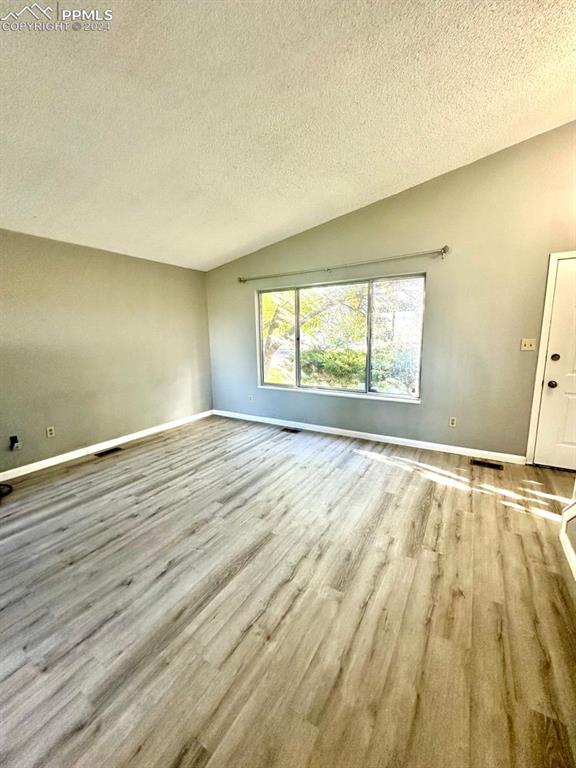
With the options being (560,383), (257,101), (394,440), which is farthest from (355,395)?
(257,101)

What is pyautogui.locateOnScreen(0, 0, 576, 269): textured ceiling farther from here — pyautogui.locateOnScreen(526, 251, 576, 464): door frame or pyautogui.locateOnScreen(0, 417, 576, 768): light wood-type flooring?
pyautogui.locateOnScreen(0, 417, 576, 768): light wood-type flooring

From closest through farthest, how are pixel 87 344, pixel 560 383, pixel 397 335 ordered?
pixel 560 383 → pixel 87 344 → pixel 397 335

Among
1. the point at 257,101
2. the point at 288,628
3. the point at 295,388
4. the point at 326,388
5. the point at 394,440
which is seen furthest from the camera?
the point at 295,388

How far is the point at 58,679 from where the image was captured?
127cm

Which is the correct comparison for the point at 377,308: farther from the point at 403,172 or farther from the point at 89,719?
the point at 89,719

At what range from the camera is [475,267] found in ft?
10.6

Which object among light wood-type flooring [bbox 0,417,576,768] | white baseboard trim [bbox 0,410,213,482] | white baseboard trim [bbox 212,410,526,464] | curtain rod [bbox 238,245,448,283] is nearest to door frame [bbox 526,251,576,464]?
white baseboard trim [bbox 212,410,526,464]

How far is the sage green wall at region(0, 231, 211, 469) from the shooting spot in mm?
3070

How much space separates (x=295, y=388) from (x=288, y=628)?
3300mm

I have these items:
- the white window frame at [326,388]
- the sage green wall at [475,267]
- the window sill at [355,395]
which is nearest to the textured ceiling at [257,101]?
the sage green wall at [475,267]

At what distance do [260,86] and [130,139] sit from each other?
3.08 ft

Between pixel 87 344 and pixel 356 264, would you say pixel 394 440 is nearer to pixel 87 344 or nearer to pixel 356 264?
pixel 356 264

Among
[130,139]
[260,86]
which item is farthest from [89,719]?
[260,86]

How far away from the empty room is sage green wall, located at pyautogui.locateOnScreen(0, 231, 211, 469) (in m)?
0.03
